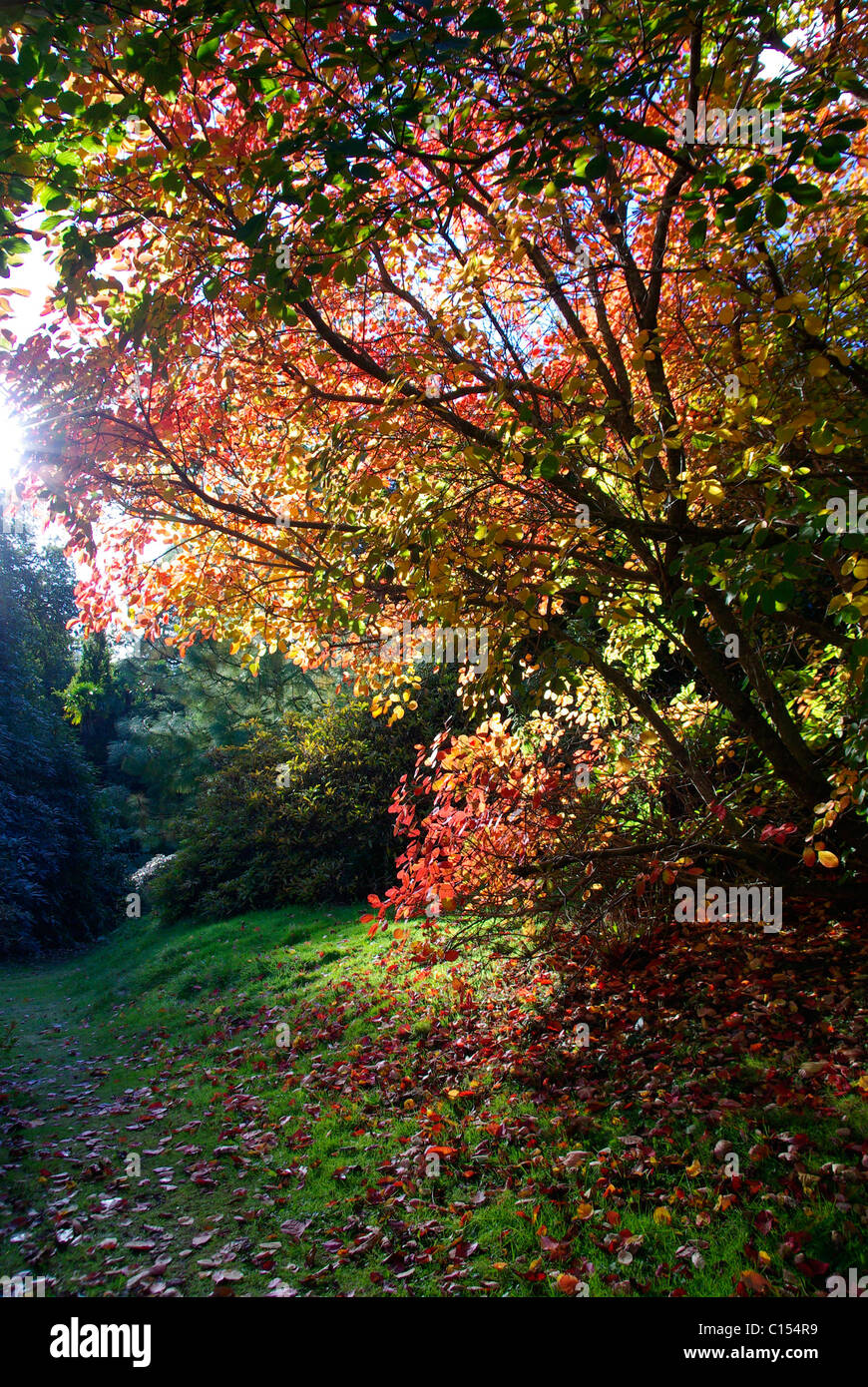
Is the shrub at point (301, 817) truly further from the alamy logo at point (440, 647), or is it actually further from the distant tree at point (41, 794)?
the alamy logo at point (440, 647)

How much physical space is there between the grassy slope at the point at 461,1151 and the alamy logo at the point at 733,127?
461cm

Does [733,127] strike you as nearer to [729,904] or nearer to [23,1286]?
[729,904]

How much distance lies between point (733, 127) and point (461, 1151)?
550cm

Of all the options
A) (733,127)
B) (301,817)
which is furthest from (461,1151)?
(301,817)

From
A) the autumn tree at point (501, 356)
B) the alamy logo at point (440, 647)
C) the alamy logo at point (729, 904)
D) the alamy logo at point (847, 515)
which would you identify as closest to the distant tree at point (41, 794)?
the autumn tree at point (501, 356)

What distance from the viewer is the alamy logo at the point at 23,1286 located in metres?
3.55

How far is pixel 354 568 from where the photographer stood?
4.47 meters

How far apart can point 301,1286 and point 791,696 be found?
5375mm

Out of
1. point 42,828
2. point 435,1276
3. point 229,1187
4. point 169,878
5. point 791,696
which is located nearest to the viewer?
point 435,1276

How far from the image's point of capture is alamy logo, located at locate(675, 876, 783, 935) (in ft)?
16.8

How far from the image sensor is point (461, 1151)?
4273mm
